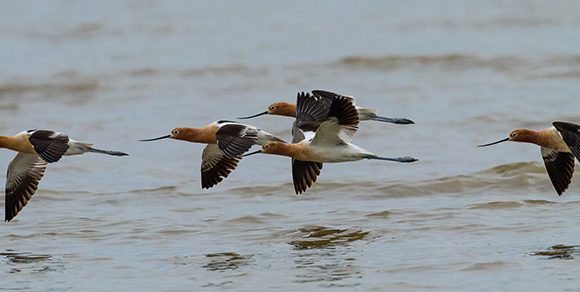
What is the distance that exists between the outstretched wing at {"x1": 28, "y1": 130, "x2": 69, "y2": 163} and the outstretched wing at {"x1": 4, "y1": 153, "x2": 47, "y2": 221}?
3.92 feet

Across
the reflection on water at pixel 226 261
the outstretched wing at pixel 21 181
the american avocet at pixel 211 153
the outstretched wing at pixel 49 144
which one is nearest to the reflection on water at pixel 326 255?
the reflection on water at pixel 226 261

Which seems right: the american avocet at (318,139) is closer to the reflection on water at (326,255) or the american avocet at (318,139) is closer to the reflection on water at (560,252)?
the reflection on water at (326,255)

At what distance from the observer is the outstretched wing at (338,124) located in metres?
12.4

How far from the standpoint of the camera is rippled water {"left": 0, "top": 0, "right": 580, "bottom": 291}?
12047 mm

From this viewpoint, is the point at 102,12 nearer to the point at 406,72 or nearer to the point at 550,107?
the point at 406,72

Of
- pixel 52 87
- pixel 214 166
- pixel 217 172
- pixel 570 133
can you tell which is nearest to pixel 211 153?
pixel 214 166

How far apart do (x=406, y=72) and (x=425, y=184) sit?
9.44m

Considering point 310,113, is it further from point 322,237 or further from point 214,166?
point 214,166

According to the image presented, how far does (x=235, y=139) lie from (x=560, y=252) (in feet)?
10.6

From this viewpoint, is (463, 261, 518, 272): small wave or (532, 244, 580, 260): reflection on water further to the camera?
(532, 244, 580, 260): reflection on water

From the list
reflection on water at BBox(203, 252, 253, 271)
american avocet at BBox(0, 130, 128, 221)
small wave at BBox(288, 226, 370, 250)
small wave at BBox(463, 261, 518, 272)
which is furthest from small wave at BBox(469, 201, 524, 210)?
american avocet at BBox(0, 130, 128, 221)

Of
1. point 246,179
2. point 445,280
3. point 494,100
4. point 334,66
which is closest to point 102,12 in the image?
point 334,66

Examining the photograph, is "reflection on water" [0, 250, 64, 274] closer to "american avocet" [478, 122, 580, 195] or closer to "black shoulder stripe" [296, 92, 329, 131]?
"black shoulder stripe" [296, 92, 329, 131]

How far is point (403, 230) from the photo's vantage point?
13438 millimetres
